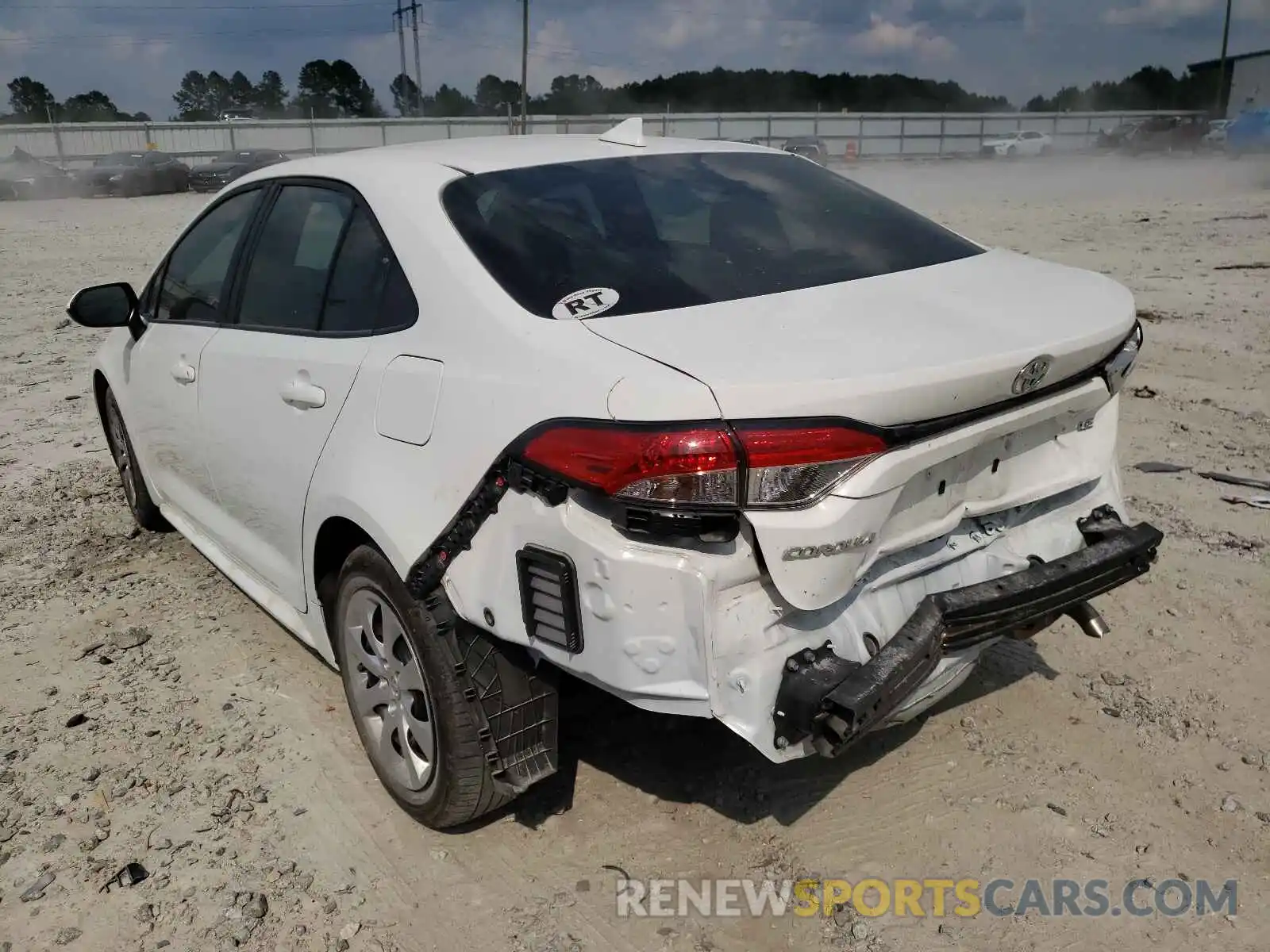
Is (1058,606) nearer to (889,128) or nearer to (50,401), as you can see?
(50,401)

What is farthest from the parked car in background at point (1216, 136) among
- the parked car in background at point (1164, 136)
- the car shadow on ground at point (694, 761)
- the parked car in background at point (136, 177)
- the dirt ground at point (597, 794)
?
the car shadow on ground at point (694, 761)

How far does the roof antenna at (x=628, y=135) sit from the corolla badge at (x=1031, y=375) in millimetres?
1592

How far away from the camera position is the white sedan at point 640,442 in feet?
6.94

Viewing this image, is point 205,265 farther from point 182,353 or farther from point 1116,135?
point 1116,135

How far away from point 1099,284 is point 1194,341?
228 inches

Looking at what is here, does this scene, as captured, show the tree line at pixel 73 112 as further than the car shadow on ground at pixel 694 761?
Yes

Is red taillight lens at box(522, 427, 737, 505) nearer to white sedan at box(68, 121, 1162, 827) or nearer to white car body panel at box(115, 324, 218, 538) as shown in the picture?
white sedan at box(68, 121, 1162, 827)

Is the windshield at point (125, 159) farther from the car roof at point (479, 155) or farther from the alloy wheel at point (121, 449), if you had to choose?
the car roof at point (479, 155)

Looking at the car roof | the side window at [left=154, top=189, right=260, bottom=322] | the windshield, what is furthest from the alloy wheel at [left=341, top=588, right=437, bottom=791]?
the windshield

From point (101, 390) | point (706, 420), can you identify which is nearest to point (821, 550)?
point (706, 420)

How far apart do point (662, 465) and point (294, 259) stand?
1.84 m

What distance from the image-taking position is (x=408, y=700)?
2834 mm

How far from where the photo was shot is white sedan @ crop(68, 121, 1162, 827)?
212 centimetres

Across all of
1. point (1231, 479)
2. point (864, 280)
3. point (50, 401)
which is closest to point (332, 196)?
point (864, 280)
